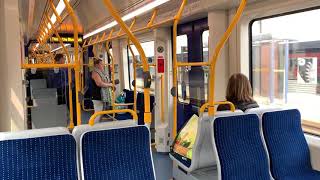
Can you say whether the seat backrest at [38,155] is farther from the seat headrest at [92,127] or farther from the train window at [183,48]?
the train window at [183,48]

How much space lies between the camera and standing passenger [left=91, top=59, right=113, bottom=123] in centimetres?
575

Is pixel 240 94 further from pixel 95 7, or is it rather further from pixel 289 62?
pixel 95 7

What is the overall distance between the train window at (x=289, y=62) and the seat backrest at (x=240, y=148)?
0.87 m

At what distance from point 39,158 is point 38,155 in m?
0.02

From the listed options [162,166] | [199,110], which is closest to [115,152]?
[199,110]

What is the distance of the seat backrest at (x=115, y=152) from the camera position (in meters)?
2.22

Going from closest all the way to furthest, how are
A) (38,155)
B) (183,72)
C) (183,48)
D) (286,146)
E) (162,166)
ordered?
(38,155), (286,146), (162,166), (183,48), (183,72)

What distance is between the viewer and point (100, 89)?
19.1ft

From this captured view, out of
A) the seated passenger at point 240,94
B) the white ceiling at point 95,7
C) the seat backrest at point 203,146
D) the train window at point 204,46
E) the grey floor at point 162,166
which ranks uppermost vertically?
the white ceiling at point 95,7

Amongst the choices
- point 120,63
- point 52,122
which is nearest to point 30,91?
point 52,122

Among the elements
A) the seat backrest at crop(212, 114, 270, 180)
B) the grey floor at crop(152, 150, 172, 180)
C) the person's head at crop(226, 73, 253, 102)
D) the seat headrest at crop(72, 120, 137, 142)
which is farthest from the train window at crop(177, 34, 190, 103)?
the seat headrest at crop(72, 120, 137, 142)

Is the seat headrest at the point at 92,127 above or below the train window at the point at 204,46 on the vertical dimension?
below

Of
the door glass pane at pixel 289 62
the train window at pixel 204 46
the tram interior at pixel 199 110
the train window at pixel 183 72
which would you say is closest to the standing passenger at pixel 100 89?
the tram interior at pixel 199 110

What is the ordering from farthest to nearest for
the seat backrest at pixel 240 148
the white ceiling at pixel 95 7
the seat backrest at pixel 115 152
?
1. the white ceiling at pixel 95 7
2. the seat backrest at pixel 240 148
3. the seat backrest at pixel 115 152
